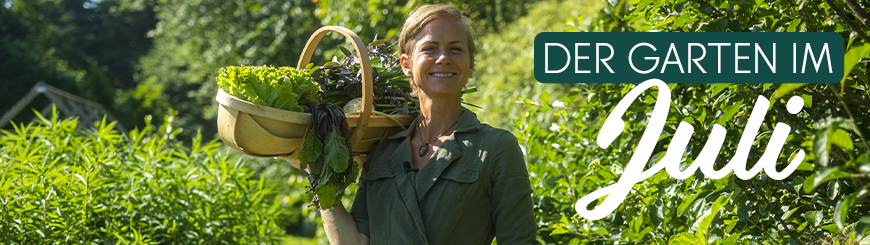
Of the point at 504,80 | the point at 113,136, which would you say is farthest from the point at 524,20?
the point at 113,136

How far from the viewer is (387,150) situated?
1775 mm

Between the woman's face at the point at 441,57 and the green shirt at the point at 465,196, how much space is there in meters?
0.12

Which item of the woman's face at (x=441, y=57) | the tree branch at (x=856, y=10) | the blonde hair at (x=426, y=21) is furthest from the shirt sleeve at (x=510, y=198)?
the tree branch at (x=856, y=10)

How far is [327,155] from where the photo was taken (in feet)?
5.05

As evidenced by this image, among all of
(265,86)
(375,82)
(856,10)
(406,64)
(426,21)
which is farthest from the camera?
(375,82)

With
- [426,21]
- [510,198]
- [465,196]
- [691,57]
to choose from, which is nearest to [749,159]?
[691,57]

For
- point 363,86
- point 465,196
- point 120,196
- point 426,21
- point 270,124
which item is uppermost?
point 426,21

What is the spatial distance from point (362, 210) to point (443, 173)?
1.07ft

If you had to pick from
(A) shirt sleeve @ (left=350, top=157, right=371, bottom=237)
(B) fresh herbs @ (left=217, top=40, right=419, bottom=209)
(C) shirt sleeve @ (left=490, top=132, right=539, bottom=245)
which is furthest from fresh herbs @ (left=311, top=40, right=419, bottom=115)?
(C) shirt sleeve @ (left=490, top=132, right=539, bottom=245)

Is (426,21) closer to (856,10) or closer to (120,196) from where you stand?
(856,10)

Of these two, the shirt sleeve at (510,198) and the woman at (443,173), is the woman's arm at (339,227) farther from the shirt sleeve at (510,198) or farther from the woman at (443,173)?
the shirt sleeve at (510,198)

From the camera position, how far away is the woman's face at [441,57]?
1606mm

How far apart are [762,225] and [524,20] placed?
3762mm

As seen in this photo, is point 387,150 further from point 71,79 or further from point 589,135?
point 71,79
